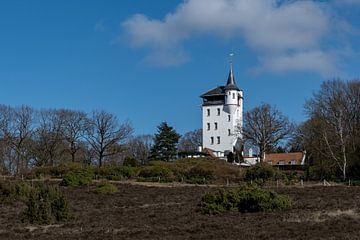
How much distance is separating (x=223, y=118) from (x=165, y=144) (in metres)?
→ 13.6

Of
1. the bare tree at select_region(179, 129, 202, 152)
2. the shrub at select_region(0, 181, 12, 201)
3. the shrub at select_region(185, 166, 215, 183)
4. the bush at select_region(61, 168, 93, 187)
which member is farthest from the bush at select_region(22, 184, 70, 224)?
the bare tree at select_region(179, 129, 202, 152)

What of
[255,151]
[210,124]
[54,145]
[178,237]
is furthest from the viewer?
[210,124]

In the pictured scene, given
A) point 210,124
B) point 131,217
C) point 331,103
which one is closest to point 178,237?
point 131,217

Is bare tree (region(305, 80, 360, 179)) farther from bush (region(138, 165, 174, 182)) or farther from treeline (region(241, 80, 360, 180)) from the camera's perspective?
bush (region(138, 165, 174, 182))

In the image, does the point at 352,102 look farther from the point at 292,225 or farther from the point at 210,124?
the point at 292,225

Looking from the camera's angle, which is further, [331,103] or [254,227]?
[331,103]

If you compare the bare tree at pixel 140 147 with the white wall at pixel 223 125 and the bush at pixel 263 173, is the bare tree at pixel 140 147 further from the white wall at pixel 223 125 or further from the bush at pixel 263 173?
the bush at pixel 263 173

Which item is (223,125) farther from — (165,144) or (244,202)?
(244,202)

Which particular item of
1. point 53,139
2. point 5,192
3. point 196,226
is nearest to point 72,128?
point 53,139

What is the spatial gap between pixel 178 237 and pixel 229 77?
8373cm

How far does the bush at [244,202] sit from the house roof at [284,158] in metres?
62.8

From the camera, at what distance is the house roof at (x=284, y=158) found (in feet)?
290

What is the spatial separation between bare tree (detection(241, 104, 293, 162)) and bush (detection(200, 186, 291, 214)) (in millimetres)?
55504

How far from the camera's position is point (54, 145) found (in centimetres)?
7988
